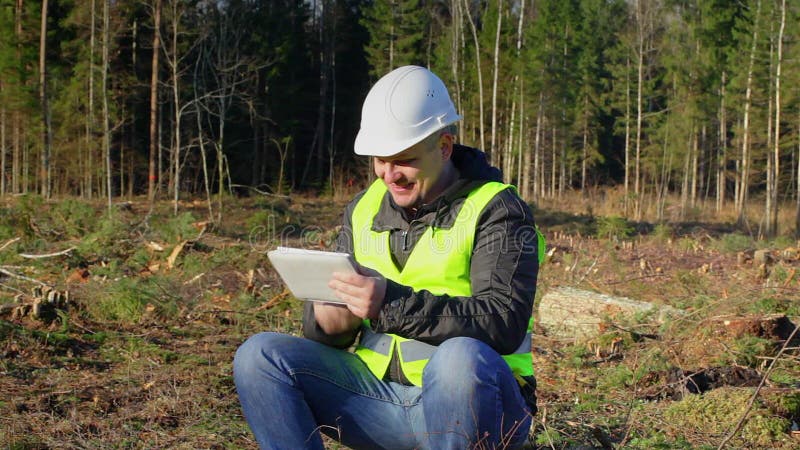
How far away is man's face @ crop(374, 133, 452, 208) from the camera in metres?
2.89

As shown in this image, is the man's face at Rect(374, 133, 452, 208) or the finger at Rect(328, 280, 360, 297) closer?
the finger at Rect(328, 280, 360, 297)

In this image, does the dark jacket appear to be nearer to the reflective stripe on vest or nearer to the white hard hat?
the reflective stripe on vest

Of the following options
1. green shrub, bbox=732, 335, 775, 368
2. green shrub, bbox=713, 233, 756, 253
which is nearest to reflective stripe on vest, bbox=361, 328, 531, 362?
green shrub, bbox=732, 335, 775, 368

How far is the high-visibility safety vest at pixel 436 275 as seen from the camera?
2775mm

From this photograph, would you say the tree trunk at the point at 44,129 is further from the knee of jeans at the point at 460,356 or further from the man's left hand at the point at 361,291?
the knee of jeans at the point at 460,356

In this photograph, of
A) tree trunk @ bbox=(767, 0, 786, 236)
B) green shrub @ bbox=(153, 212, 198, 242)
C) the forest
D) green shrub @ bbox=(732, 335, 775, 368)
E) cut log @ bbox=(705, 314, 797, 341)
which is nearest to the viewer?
green shrub @ bbox=(732, 335, 775, 368)

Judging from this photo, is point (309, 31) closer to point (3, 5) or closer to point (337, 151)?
point (337, 151)

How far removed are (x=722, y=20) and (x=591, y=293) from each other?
3184 centimetres

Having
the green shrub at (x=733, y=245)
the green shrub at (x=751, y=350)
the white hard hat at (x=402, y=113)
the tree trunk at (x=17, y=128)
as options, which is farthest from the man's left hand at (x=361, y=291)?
the tree trunk at (x=17, y=128)

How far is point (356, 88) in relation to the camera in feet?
137

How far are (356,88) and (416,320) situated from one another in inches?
1569

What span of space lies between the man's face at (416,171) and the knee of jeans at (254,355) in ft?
2.15

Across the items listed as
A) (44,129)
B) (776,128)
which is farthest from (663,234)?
(44,129)

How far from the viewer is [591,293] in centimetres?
788
